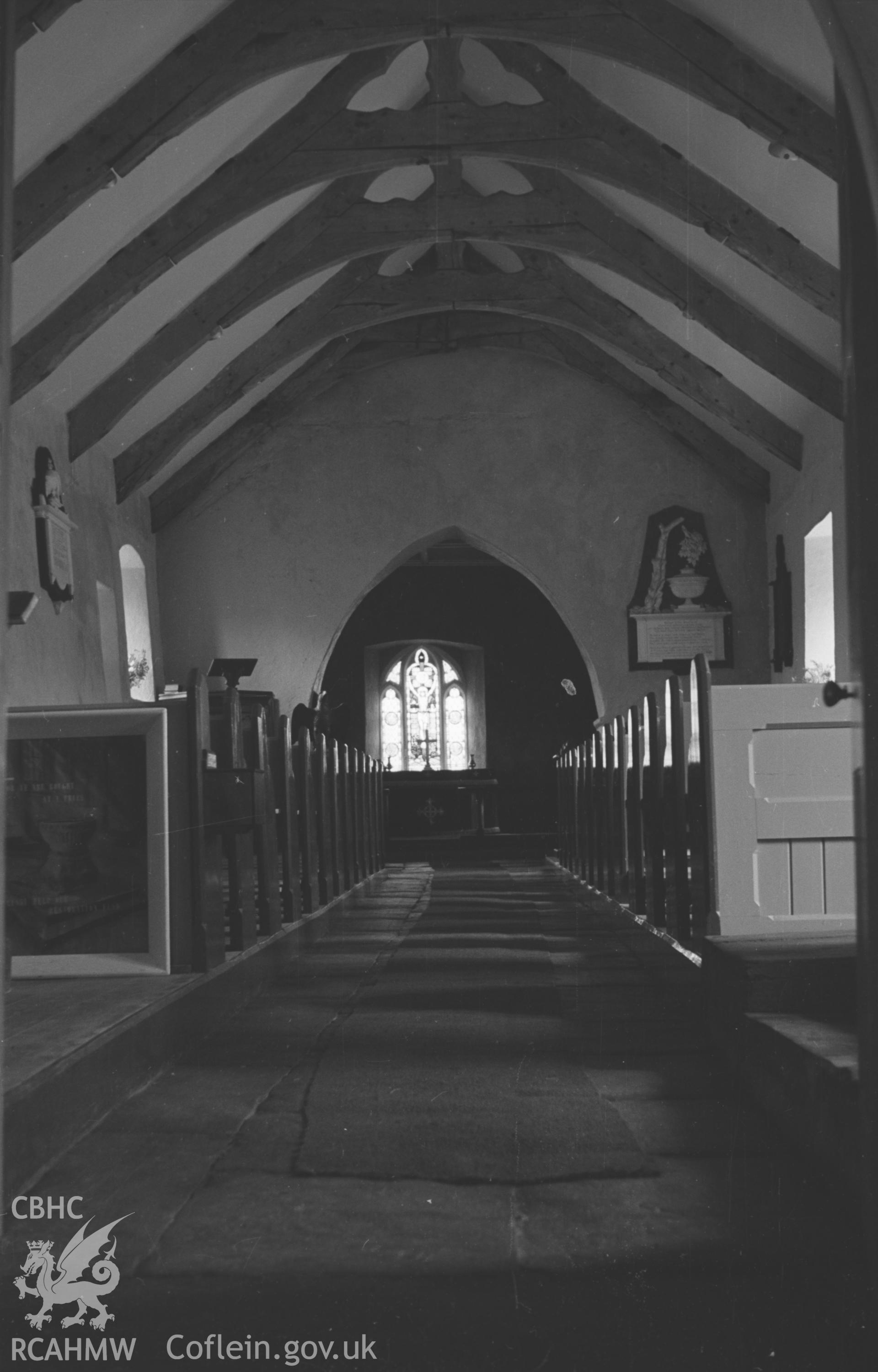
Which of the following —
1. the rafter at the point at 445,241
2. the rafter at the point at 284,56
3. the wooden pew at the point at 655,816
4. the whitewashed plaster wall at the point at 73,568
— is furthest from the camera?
the rafter at the point at 445,241

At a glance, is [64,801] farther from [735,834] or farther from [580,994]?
[735,834]

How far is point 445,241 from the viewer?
29.0 ft

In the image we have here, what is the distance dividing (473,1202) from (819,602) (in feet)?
28.4

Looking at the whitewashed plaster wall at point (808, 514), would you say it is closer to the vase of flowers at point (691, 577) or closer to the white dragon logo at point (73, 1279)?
the vase of flowers at point (691, 577)

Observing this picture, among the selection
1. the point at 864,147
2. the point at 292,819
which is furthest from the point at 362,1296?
the point at 292,819

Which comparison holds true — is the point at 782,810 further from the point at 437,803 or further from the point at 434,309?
the point at 437,803

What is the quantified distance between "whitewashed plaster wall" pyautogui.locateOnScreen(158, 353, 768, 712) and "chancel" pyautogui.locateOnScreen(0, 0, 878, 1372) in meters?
0.04

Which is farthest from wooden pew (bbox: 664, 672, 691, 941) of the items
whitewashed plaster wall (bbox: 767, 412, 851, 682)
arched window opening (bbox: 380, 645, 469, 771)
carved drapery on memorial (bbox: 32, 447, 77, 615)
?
arched window opening (bbox: 380, 645, 469, 771)

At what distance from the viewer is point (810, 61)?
5.70m

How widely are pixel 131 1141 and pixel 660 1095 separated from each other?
0.88 m

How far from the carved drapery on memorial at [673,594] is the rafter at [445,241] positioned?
108 inches

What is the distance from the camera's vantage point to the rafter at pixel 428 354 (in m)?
11.0

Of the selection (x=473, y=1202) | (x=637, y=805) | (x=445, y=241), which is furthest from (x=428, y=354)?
(x=473, y=1202)

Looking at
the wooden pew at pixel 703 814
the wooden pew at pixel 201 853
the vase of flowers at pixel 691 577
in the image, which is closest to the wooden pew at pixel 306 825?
the wooden pew at pixel 201 853
